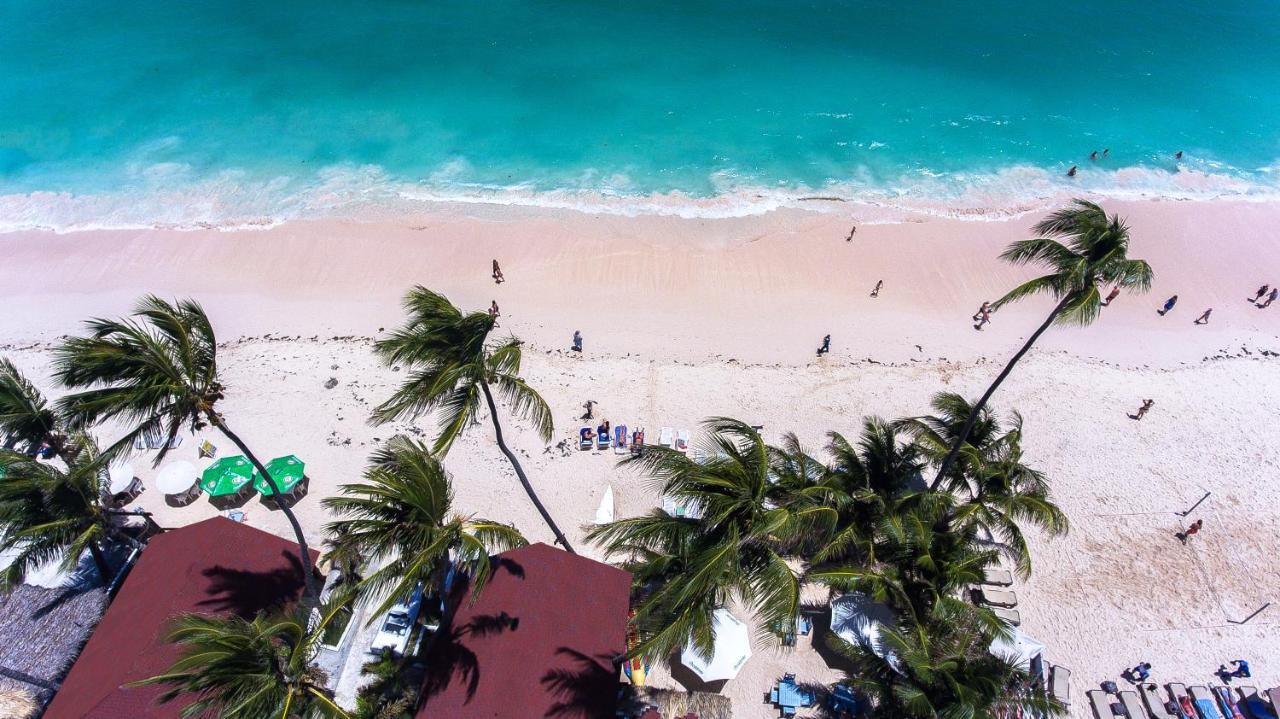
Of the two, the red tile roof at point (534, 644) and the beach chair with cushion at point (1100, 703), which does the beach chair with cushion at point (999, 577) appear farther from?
the red tile roof at point (534, 644)

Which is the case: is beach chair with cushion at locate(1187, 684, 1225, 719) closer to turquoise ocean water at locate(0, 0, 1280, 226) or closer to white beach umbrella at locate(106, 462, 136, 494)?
turquoise ocean water at locate(0, 0, 1280, 226)

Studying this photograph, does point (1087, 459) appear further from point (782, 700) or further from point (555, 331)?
point (555, 331)

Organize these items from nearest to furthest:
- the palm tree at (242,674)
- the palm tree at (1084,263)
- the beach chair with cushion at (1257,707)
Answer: the palm tree at (242,674)
the palm tree at (1084,263)
the beach chair with cushion at (1257,707)

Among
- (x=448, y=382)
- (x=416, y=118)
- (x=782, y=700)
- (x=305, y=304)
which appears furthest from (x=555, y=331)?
(x=416, y=118)

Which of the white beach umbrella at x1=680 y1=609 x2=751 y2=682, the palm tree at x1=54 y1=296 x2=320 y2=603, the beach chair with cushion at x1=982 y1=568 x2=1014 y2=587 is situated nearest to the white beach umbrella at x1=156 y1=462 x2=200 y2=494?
the palm tree at x1=54 y1=296 x2=320 y2=603

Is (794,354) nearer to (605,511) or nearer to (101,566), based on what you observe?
(605,511)

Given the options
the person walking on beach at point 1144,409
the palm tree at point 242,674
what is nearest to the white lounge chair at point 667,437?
the palm tree at point 242,674

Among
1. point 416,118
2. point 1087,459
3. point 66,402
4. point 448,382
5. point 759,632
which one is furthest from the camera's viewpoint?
point 416,118
